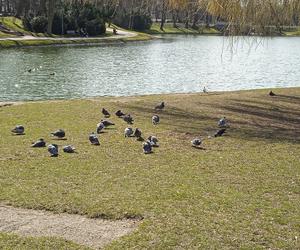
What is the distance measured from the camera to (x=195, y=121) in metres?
14.9

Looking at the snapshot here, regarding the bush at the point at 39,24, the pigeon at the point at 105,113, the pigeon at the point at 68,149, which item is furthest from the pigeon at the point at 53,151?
the bush at the point at 39,24

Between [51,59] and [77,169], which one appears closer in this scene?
[77,169]

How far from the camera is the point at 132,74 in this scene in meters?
35.8

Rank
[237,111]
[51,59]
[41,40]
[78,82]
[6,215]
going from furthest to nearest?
[41,40] → [51,59] → [78,82] → [237,111] → [6,215]

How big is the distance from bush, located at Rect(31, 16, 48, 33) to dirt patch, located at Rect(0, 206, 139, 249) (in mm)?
69452

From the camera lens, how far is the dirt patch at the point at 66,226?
6.36 meters

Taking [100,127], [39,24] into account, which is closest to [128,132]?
[100,127]

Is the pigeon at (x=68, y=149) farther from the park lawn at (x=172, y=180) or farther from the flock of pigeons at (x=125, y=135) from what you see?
the park lawn at (x=172, y=180)

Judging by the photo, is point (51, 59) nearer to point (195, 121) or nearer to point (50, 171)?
point (195, 121)

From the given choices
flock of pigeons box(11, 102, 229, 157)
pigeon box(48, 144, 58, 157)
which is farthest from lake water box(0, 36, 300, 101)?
pigeon box(48, 144, 58, 157)

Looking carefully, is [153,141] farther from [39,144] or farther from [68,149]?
[39,144]

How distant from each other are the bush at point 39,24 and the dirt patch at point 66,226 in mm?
69452

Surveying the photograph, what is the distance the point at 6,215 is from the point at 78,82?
24.5m

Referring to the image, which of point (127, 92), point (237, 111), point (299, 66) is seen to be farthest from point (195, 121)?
point (299, 66)
